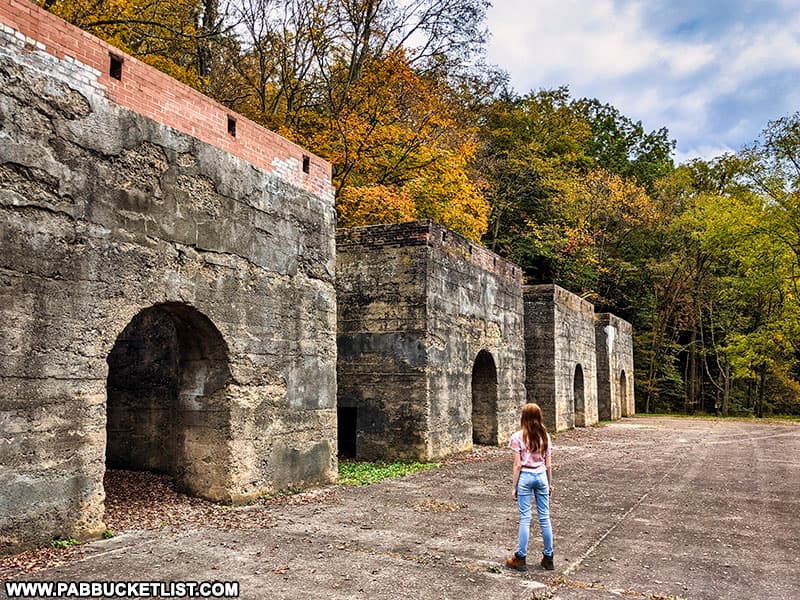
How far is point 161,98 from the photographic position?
23.8ft

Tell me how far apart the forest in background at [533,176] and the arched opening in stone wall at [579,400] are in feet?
19.9

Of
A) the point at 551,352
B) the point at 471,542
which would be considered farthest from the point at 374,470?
the point at 551,352

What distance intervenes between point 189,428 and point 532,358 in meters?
13.0

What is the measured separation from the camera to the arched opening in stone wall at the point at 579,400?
22.6 meters

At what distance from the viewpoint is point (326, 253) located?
990cm

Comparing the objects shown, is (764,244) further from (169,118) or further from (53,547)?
(53,547)

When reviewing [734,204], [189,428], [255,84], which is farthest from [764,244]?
[189,428]

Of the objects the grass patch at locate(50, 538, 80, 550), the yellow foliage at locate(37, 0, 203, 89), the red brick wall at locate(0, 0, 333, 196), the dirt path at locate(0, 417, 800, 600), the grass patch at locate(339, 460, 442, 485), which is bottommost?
the dirt path at locate(0, 417, 800, 600)

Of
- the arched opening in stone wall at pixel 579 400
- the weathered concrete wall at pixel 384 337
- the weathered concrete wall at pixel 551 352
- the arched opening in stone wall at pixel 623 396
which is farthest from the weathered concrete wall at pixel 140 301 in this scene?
the arched opening in stone wall at pixel 623 396

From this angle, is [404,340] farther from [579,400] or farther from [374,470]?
[579,400]

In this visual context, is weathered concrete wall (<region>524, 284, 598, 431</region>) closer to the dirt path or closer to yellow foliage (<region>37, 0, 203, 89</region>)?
the dirt path

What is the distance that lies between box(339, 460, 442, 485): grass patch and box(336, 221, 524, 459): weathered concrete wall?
271mm

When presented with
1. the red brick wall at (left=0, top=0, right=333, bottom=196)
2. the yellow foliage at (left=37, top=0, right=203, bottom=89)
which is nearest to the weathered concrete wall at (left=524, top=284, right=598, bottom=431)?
the red brick wall at (left=0, top=0, right=333, bottom=196)

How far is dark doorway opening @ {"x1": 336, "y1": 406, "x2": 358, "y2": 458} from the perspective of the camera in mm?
13195
